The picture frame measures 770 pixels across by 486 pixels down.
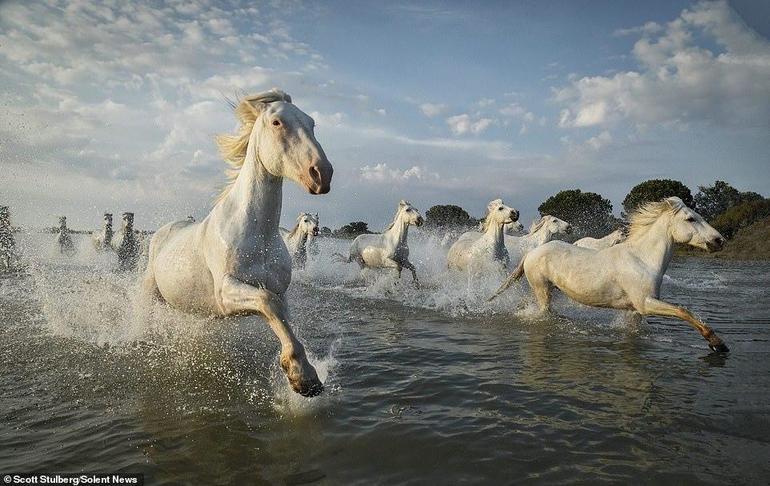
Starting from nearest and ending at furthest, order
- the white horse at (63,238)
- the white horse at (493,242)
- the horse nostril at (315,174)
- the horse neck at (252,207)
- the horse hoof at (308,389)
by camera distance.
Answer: the horse hoof at (308,389) → the horse nostril at (315,174) → the horse neck at (252,207) → the white horse at (493,242) → the white horse at (63,238)

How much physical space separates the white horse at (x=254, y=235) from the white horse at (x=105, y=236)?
52.6ft

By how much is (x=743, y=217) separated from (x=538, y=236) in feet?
124

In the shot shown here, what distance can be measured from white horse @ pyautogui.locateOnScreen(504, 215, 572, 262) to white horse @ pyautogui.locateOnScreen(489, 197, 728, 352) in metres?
5.32

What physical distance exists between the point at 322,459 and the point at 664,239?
21.3ft

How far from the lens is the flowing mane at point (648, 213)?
717 cm

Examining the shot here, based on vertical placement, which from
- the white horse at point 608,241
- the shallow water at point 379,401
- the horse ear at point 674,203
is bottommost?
the shallow water at point 379,401

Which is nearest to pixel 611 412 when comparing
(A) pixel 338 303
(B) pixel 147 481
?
(B) pixel 147 481

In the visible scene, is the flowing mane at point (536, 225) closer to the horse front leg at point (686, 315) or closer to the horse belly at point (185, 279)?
the horse front leg at point (686, 315)

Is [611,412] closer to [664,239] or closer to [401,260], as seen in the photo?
[664,239]

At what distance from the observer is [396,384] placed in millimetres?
4367

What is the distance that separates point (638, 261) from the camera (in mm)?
7082

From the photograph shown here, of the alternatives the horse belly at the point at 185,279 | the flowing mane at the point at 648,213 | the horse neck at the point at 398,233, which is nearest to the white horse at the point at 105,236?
the horse neck at the point at 398,233

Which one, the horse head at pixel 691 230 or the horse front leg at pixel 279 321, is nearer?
the horse front leg at pixel 279 321

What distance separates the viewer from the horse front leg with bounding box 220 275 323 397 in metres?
3.04
